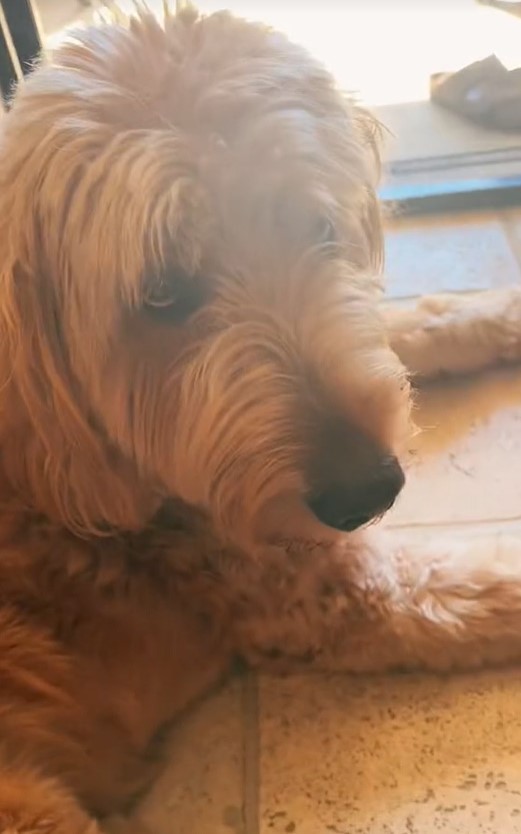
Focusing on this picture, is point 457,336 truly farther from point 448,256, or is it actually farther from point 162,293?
Answer: point 162,293

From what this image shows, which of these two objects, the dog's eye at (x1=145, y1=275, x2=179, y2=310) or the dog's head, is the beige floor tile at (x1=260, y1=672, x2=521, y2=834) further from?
the dog's eye at (x1=145, y1=275, x2=179, y2=310)

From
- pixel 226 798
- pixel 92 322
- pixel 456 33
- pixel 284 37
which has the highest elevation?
pixel 284 37

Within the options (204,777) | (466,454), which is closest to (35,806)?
(204,777)

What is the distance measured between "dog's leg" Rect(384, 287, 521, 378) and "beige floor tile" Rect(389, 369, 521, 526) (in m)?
0.04

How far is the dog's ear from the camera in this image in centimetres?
136

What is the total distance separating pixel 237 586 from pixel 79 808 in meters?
0.38

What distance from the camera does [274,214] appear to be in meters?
1.37

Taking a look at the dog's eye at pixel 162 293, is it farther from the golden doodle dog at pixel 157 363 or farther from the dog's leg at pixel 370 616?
the dog's leg at pixel 370 616

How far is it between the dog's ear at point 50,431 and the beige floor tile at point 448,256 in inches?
43.6

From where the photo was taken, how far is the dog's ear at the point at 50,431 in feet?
4.46

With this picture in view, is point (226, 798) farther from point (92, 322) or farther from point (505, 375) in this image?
point (505, 375)

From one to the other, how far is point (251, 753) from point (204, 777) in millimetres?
76

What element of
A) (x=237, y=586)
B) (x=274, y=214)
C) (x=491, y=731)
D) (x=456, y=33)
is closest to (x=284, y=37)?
(x=274, y=214)

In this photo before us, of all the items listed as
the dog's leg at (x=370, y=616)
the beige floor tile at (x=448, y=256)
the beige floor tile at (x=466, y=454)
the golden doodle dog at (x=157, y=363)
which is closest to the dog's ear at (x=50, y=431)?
the golden doodle dog at (x=157, y=363)
